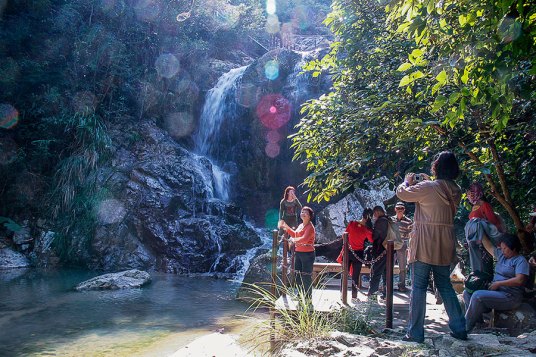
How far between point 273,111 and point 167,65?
7636 millimetres

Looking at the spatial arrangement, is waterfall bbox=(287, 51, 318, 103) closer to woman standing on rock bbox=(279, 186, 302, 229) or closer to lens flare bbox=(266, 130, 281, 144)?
lens flare bbox=(266, 130, 281, 144)

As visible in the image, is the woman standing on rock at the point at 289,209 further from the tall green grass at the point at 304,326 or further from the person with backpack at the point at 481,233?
the person with backpack at the point at 481,233

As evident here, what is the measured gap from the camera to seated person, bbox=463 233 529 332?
5.04 meters

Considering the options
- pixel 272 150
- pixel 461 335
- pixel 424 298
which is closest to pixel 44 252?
pixel 272 150

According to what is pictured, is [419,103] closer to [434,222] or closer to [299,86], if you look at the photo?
[434,222]

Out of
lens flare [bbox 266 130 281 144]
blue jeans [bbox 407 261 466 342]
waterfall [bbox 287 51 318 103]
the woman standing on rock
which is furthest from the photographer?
lens flare [bbox 266 130 281 144]

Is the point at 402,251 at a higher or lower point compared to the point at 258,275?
higher

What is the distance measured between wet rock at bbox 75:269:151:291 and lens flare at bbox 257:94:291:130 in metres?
10.2

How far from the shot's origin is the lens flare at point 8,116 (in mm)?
19344

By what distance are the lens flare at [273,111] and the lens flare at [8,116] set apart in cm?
1077

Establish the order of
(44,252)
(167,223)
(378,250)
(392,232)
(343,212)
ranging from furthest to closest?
(167,223), (44,252), (343,212), (392,232), (378,250)

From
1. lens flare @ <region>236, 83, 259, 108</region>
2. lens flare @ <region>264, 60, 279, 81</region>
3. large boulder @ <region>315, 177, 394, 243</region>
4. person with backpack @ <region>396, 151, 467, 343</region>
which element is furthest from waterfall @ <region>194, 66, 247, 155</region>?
person with backpack @ <region>396, 151, 467, 343</region>

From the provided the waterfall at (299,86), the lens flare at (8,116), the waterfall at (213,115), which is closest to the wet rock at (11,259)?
the lens flare at (8,116)

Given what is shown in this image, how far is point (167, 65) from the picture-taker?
82.3 ft
